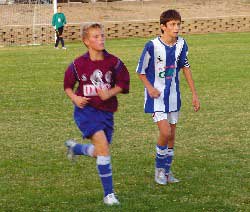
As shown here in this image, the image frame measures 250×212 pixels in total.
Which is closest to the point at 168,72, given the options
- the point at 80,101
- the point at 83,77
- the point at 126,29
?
the point at 83,77

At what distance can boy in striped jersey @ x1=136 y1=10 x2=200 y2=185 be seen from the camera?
7.89 meters

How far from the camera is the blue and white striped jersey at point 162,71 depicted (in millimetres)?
7945

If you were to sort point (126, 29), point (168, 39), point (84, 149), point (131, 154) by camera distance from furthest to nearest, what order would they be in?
point (126, 29) → point (131, 154) → point (168, 39) → point (84, 149)

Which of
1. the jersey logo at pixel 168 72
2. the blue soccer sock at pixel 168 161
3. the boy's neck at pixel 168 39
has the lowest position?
the blue soccer sock at pixel 168 161

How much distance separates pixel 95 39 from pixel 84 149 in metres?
1.15

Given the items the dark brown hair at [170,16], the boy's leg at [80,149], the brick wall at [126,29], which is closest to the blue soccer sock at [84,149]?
the boy's leg at [80,149]

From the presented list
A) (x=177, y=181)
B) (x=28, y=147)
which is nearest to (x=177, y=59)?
(x=177, y=181)

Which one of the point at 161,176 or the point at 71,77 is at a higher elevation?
the point at 71,77

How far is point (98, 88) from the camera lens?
714 centimetres

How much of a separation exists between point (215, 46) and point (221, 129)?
19577 millimetres

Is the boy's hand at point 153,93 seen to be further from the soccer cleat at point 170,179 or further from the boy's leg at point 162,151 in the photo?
the soccer cleat at point 170,179

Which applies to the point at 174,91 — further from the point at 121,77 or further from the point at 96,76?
the point at 96,76

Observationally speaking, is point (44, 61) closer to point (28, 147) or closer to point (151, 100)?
point (28, 147)

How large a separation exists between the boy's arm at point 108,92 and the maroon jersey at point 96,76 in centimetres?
4
